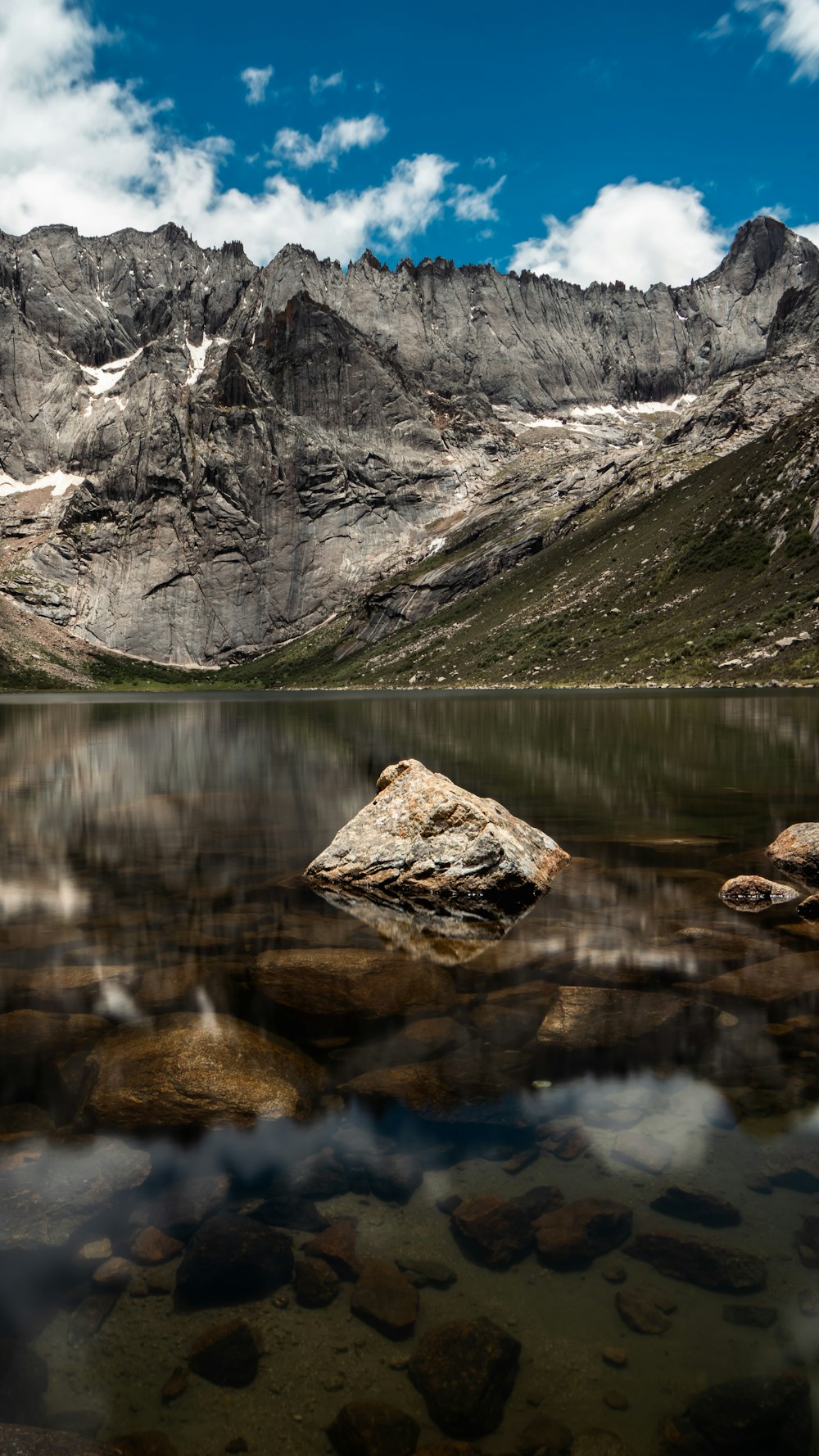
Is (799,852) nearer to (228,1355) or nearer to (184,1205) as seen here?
(184,1205)

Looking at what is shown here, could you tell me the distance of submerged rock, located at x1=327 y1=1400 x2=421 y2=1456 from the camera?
4.29m

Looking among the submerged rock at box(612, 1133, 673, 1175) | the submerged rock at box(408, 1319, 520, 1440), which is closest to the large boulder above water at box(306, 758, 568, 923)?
the submerged rock at box(612, 1133, 673, 1175)

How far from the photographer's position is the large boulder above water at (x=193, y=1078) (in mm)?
7605

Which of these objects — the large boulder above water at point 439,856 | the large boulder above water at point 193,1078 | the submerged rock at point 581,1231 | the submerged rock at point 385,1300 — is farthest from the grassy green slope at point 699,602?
the submerged rock at point 385,1300

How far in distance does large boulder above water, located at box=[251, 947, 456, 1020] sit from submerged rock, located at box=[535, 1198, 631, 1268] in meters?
4.05

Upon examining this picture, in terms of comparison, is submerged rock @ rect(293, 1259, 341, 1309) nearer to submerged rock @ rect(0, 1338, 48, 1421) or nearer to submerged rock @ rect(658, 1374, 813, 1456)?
submerged rock @ rect(0, 1338, 48, 1421)

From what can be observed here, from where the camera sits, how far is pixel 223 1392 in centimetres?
470

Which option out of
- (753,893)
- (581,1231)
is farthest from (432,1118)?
(753,893)

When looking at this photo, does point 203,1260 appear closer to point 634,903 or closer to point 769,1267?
point 769,1267

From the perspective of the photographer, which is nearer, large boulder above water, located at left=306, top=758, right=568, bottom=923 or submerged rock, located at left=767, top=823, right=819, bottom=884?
large boulder above water, located at left=306, top=758, right=568, bottom=923

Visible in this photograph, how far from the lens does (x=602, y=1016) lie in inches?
375

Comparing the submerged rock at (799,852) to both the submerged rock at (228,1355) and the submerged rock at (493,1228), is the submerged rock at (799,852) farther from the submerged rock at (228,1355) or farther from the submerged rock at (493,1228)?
the submerged rock at (228,1355)

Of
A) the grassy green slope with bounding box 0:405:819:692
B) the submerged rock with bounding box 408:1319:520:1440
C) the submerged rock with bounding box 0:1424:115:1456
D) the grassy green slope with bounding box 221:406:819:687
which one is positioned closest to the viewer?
the submerged rock with bounding box 0:1424:115:1456

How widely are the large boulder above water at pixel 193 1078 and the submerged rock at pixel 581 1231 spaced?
2.73 meters
